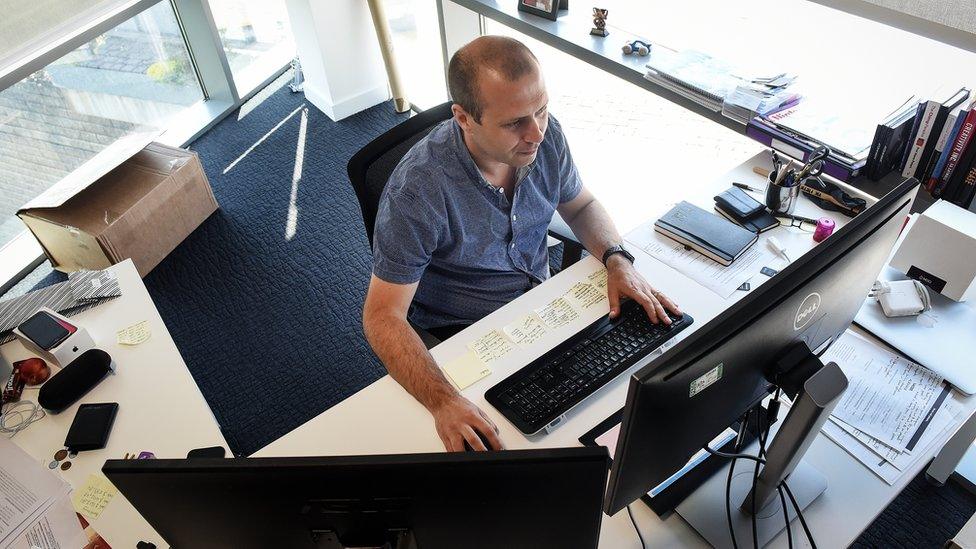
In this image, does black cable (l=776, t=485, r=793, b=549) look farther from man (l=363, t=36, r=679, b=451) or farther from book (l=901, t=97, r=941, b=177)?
book (l=901, t=97, r=941, b=177)

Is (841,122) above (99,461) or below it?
above

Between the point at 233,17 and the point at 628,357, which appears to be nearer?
the point at 628,357

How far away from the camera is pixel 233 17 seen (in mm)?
4043

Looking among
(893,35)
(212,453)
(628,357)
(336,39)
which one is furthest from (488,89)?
(336,39)

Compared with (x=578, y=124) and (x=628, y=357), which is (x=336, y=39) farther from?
(x=628, y=357)

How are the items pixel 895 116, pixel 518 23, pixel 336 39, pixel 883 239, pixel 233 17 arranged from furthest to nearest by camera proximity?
pixel 233 17 < pixel 336 39 < pixel 518 23 < pixel 895 116 < pixel 883 239

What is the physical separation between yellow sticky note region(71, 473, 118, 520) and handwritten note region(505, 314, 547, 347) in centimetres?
94

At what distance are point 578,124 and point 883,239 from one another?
6.95 feet

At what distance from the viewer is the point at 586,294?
173 centimetres

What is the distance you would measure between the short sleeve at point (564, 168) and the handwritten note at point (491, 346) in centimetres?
50

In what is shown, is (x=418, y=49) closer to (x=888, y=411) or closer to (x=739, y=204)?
(x=739, y=204)

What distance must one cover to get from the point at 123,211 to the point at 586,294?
219cm


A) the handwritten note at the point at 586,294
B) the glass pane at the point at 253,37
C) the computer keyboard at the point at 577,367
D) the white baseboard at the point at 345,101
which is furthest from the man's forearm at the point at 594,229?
the glass pane at the point at 253,37

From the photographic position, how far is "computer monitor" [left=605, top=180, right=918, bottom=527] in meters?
0.95
